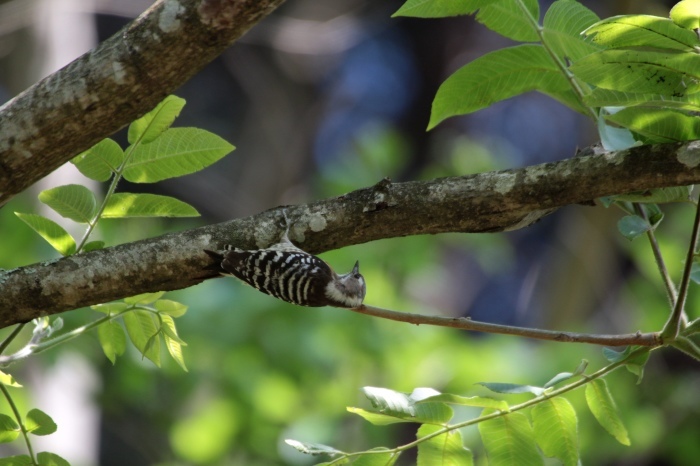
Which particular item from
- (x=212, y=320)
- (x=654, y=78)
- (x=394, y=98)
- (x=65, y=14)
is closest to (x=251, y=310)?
(x=212, y=320)

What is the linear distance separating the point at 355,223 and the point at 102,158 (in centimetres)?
71

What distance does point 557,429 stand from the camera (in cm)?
178

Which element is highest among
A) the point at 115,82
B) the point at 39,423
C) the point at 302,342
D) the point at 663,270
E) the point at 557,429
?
the point at 115,82

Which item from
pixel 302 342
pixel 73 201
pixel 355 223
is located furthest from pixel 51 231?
pixel 302 342

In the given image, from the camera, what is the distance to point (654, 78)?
1531mm

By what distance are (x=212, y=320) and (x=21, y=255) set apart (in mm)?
1247

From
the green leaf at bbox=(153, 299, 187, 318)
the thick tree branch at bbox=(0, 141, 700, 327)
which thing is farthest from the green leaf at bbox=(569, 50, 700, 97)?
the green leaf at bbox=(153, 299, 187, 318)

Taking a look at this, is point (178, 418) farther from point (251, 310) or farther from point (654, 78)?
point (654, 78)

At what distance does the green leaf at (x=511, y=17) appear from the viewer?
1.85 m

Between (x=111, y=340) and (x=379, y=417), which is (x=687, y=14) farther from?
(x=111, y=340)

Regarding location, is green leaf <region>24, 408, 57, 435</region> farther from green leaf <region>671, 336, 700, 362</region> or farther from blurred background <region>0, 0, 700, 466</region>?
blurred background <region>0, 0, 700, 466</region>

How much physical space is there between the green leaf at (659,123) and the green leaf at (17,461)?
5.05ft

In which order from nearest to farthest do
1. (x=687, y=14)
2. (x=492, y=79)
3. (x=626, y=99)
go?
(x=687, y=14) → (x=626, y=99) → (x=492, y=79)

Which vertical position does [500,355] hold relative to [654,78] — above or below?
below
